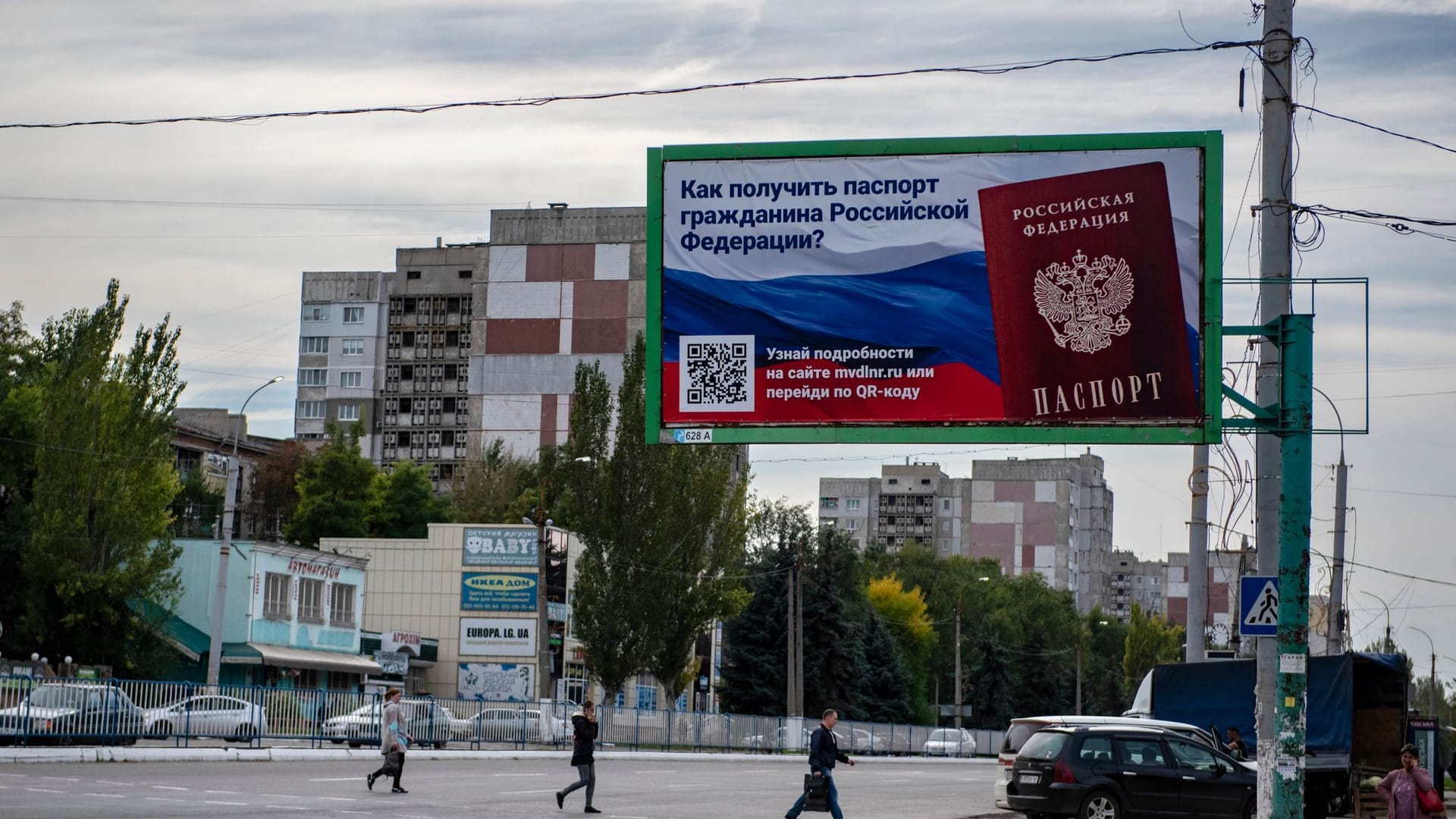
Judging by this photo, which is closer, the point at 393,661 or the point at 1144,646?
the point at 393,661

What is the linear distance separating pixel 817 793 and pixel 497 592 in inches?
2013

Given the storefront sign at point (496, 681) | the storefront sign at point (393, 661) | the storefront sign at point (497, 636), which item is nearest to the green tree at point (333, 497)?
the storefront sign at point (497, 636)

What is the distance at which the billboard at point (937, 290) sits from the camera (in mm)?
17281

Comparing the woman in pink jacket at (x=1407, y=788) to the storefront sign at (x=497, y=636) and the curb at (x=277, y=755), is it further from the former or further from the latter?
the storefront sign at (x=497, y=636)

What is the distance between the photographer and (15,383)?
67.8m

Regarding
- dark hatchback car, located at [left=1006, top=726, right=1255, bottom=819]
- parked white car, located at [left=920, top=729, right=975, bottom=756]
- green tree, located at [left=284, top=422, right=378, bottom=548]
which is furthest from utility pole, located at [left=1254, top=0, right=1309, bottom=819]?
green tree, located at [left=284, top=422, right=378, bottom=548]

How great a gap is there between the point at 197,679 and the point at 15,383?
60.6 ft

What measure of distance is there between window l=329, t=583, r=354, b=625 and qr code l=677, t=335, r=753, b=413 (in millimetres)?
46840

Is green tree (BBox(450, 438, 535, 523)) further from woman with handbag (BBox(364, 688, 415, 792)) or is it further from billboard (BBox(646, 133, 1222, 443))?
billboard (BBox(646, 133, 1222, 443))

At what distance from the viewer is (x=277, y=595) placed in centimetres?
5844

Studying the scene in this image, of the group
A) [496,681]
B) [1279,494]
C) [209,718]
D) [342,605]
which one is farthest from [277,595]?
[1279,494]

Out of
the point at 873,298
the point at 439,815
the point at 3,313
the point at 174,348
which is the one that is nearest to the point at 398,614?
the point at 174,348

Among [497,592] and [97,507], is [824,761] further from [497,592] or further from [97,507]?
[497,592]

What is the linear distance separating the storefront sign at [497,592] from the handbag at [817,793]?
5000 centimetres
